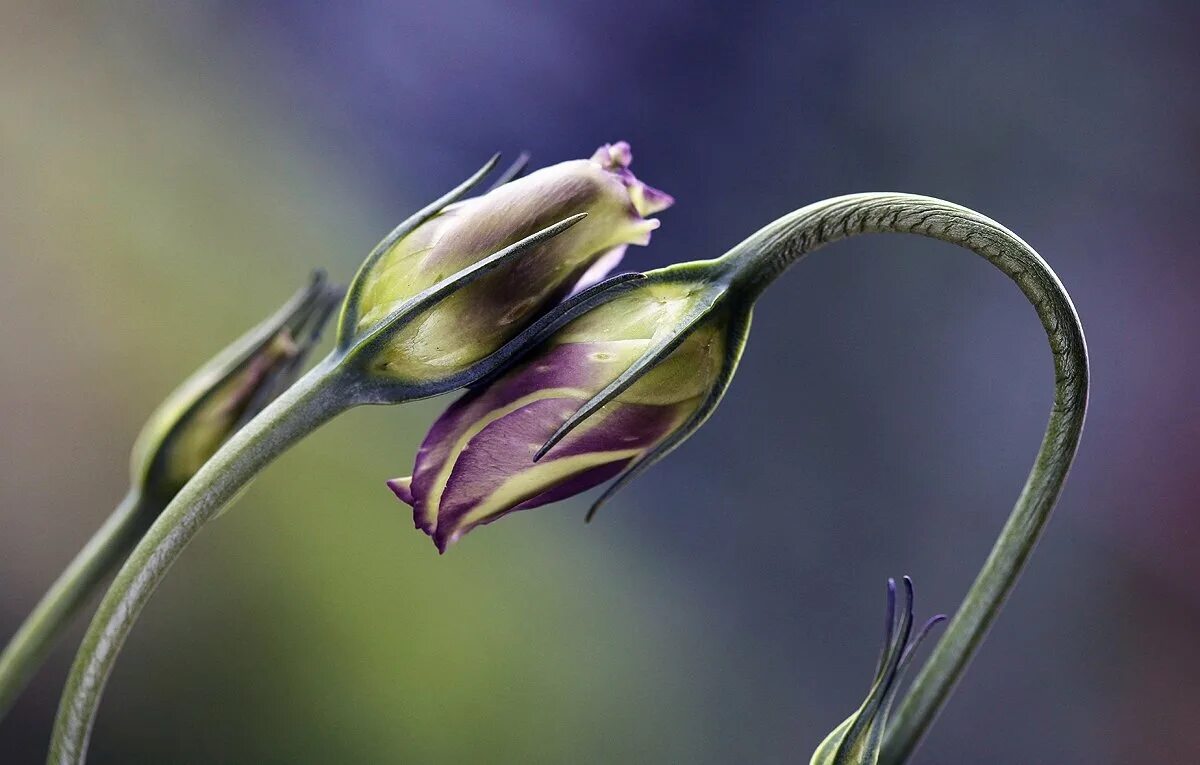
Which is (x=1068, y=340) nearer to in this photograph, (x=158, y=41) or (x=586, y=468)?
(x=586, y=468)

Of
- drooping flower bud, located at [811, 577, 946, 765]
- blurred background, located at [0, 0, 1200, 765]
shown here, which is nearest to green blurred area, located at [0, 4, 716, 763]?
blurred background, located at [0, 0, 1200, 765]

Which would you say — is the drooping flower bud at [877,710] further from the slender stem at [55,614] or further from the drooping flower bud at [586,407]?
the slender stem at [55,614]

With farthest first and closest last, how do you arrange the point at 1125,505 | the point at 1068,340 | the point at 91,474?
1. the point at 1125,505
2. the point at 91,474
3. the point at 1068,340

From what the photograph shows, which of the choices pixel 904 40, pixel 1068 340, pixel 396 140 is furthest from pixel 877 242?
pixel 1068 340

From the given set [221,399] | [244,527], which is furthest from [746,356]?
[221,399]

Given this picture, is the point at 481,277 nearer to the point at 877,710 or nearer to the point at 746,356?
the point at 877,710

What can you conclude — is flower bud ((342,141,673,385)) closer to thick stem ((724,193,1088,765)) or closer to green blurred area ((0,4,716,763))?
thick stem ((724,193,1088,765))
